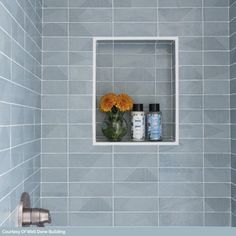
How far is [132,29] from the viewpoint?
151cm

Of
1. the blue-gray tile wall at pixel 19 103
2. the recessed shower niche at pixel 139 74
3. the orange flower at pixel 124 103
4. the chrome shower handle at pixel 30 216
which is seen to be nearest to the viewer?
the blue-gray tile wall at pixel 19 103

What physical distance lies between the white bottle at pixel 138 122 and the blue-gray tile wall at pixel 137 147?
0.21ft

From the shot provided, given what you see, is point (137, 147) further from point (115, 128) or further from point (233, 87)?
point (233, 87)

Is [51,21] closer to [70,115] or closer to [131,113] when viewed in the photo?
[70,115]

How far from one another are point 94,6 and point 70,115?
483 millimetres

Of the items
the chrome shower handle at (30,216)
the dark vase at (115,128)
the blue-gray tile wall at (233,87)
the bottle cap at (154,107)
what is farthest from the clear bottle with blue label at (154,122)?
the chrome shower handle at (30,216)

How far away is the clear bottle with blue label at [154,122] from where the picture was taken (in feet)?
4.85

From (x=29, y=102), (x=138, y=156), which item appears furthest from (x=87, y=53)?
(x=138, y=156)

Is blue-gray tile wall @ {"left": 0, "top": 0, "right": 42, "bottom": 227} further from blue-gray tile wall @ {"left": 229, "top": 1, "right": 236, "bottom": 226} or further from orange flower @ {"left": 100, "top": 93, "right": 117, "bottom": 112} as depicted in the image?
blue-gray tile wall @ {"left": 229, "top": 1, "right": 236, "bottom": 226}

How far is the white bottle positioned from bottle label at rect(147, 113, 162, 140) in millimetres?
30

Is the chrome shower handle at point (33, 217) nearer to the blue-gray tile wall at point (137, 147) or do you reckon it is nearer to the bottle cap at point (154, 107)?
the blue-gray tile wall at point (137, 147)

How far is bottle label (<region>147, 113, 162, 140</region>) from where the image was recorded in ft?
4.85

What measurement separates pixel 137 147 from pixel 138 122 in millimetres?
108

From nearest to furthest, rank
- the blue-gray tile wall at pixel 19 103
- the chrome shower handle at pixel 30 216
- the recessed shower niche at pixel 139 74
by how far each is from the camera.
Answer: the blue-gray tile wall at pixel 19 103 → the chrome shower handle at pixel 30 216 → the recessed shower niche at pixel 139 74
